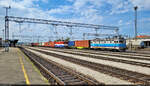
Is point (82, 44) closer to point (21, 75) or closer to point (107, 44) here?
point (107, 44)

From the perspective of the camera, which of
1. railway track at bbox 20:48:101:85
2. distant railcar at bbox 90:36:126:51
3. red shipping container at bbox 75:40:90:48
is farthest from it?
red shipping container at bbox 75:40:90:48

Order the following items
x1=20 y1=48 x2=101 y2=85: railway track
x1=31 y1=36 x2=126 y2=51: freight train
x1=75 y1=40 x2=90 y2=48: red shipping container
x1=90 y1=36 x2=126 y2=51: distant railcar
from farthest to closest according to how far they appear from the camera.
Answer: x1=75 y1=40 x2=90 y2=48: red shipping container → x1=31 y1=36 x2=126 y2=51: freight train → x1=90 y1=36 x2=126 y2=51: distant railcar → x1=20 y1=48 x2=101 y2=85: railway track

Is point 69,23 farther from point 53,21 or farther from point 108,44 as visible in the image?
point 108,44

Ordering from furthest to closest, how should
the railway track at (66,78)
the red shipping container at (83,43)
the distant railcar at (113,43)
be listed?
1. the red shipping container at (83,43)
2. the distant railcar at (113,43)
3. the railway track at (66,78)

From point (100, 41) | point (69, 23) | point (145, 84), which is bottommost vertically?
point (145, 84)

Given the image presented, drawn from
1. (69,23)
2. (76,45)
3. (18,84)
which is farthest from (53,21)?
(18,84)

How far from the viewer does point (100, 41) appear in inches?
1481

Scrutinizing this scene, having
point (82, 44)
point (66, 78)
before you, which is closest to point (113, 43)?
point (82, 44)

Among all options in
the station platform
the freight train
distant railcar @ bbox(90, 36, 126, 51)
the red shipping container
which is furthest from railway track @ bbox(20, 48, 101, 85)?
the red shipping container

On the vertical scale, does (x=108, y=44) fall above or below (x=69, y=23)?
below

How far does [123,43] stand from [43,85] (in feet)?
91.1

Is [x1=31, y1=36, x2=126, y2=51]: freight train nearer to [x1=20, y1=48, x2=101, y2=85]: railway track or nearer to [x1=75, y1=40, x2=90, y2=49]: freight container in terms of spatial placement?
[x1=75, y1=40, x2=90, y2=49]: freight container

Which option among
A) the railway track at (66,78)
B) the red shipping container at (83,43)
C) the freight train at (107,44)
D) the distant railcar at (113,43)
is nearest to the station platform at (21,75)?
the railway track at (66,78)

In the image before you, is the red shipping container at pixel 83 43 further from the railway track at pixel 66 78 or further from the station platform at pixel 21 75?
the railway track at pixel 66 78
